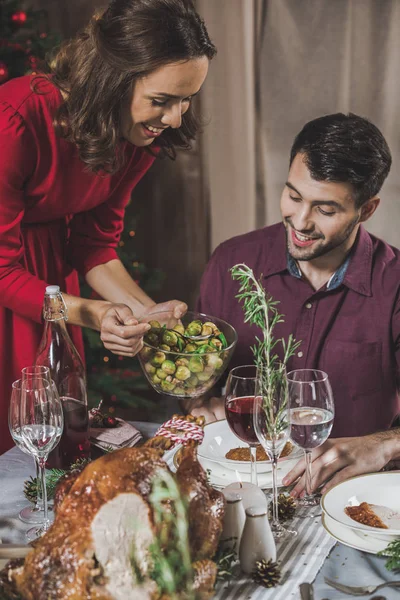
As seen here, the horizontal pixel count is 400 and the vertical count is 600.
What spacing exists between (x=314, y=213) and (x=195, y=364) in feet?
2.13

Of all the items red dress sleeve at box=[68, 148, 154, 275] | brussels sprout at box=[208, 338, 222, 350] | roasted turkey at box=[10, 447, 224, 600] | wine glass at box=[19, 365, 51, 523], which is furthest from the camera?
red dress sleeve at box=[68, 148, 154, 275]

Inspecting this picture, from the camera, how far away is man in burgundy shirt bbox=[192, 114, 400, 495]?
1846mm

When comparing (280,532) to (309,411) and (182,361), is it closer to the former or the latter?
(309,411)

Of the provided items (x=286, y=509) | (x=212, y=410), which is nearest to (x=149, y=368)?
(x=212, y=410)

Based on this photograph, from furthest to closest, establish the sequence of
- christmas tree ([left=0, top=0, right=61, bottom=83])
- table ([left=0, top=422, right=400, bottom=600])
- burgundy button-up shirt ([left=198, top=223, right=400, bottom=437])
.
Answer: christmas tree ([left=0, top=0, right=61, bottom=83])
burgundy button-up shirt ([left=198, top=223, right=400, bottom=437])
table ([left=0, top=422, right=400, bottom=600])

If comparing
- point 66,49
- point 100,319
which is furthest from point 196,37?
point 100,319

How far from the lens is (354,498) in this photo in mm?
1217

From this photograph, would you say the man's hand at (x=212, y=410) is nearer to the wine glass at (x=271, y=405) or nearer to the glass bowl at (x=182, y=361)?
the glass bowl at (x=182, y=361)

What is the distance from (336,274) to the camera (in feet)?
6.49

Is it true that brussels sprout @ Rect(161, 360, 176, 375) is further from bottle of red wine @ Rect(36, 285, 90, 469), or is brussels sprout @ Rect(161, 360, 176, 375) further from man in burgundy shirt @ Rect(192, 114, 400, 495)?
man in burgundy shirt @ Rect(192, 114, 400, 495)

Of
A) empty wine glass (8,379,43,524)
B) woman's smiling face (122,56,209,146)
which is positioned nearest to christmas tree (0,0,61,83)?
woman's smiling face (122,56,209,146)

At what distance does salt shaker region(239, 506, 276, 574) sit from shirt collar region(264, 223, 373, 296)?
998 mm

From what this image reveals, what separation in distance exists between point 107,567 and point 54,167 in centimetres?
126

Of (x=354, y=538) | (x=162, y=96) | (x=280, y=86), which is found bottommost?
(x=354, y=538)
